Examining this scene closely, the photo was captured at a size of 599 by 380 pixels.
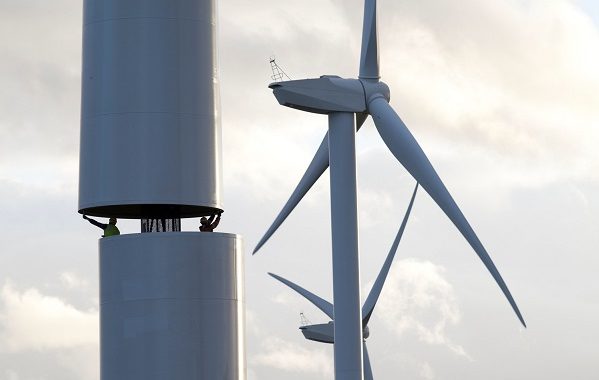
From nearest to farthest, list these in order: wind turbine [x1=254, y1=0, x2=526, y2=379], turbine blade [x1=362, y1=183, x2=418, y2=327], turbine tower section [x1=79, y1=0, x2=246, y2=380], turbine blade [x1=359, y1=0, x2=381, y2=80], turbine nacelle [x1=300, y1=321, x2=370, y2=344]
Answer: turbine tower section [x1=79, y1=0, x2=246, y2=380] → wind turbine [x1=254, y1=0, x2=526, y2=379] → turbine blade [x1=359, y1=0, x2=381, y2=80] → turbine blade [x1=362, y1=183, x2=418, y2=327] → turbine nacelle [x1=300, y1=321, x2=370, y2=344]

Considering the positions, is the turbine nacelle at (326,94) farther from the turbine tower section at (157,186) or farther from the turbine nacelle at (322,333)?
the turbine nacelle at (322,333)

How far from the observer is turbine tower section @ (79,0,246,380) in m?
38.6

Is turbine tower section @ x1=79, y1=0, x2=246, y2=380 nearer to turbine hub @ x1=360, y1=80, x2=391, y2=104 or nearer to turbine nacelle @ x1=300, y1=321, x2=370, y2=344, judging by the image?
turbine hub @ x1=360, y1=80, x2=391, y2=104

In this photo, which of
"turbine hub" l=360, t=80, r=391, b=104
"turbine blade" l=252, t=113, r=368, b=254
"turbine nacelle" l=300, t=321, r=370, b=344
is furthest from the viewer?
"turbine nacelle" l=300, t=321, r=370, b=344

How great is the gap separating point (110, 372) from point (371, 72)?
51.7 ft

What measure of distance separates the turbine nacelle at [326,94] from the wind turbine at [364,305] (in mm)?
6255

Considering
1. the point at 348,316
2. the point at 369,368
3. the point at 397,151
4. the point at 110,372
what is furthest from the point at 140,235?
the point at 369,368

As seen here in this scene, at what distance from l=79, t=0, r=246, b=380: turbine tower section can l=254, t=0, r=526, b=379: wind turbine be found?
17.0 ft

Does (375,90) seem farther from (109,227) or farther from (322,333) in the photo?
(322,333)

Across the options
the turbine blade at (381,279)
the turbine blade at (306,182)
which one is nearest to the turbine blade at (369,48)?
the turbine blade at (306,182)

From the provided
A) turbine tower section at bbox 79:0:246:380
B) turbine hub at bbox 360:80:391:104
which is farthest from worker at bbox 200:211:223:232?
turbine hub at bbox 360:80:391:104

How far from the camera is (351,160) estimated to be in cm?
4516

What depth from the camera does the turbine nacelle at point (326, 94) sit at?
45.9 metres

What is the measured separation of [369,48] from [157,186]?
13291mm
